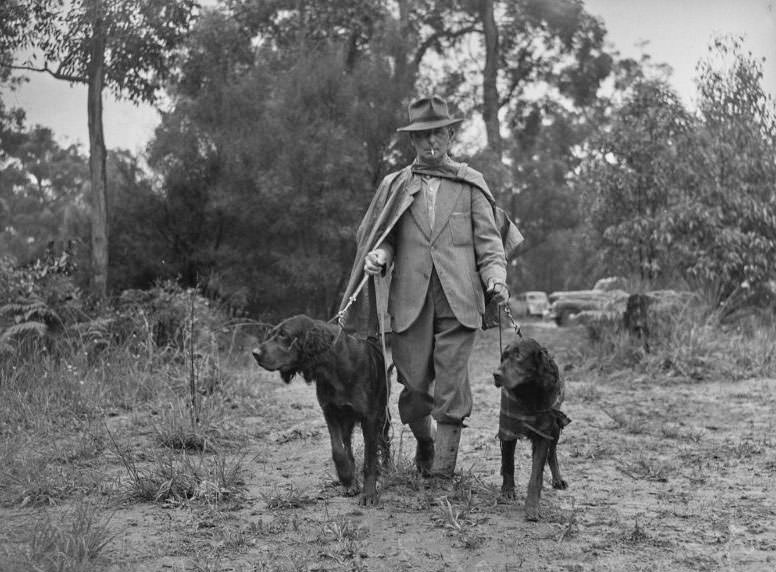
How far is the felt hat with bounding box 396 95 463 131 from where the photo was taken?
535cm

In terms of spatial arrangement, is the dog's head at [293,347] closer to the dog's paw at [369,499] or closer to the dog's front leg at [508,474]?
the dog's paw at [369,499]

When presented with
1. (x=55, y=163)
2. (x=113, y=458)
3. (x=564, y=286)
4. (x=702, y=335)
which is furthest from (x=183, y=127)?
(x=564, y=286)

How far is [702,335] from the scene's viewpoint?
11.7m

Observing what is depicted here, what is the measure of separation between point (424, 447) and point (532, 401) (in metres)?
1.13

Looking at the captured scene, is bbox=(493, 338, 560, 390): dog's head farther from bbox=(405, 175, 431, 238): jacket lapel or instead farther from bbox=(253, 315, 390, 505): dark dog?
bbox=(405, 175, 431, 238): jacket lapel

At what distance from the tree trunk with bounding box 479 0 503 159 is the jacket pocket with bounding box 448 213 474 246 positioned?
61.9 feet

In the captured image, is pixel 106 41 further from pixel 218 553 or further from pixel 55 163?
pixel 218 553

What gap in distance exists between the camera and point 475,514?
15.5 ft

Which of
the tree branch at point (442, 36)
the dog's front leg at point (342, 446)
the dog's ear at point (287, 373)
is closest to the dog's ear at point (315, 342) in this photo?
the dog's ear at point (287, 373)

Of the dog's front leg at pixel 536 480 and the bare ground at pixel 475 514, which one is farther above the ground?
the dog's front leg at pixel 536 480

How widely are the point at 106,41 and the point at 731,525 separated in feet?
39.3

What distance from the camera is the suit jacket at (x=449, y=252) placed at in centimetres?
536

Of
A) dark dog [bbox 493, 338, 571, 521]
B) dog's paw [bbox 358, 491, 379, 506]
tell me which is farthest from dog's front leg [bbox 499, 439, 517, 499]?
dog's paw [bbox 358, 491, 379, 506]

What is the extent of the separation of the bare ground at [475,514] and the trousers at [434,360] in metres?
0.44
